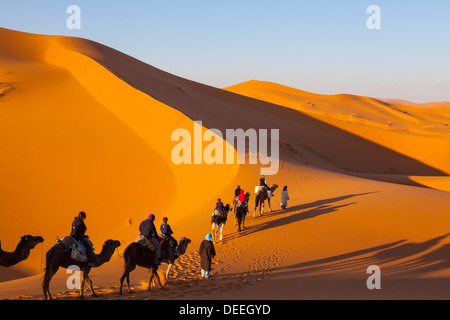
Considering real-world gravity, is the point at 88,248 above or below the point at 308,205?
below

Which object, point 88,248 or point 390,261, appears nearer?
point 88,248

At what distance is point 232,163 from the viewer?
27.7m

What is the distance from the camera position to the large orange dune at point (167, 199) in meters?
13.0

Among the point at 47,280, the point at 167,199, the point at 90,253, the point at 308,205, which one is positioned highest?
the point at 167,199

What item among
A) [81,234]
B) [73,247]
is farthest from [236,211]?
[73,247]

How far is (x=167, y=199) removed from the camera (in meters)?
24.0

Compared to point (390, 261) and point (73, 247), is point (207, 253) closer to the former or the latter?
point (73, 247)

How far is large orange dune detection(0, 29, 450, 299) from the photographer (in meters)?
13.0

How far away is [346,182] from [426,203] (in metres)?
6.89

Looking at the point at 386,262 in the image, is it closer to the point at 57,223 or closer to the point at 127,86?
the point at 57,223

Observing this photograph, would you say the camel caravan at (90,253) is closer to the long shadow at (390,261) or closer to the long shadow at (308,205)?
the long shadow at (390,261)

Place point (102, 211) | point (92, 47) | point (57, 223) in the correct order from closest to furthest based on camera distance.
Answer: point (57, 223) → point (102, 211) → point (92, 47)

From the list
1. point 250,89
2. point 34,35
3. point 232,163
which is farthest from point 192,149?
point 250,89

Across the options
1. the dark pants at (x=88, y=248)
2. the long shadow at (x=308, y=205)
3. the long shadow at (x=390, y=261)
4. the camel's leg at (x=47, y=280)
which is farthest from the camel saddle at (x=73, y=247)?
the long shadow at (x=308, y=205)
